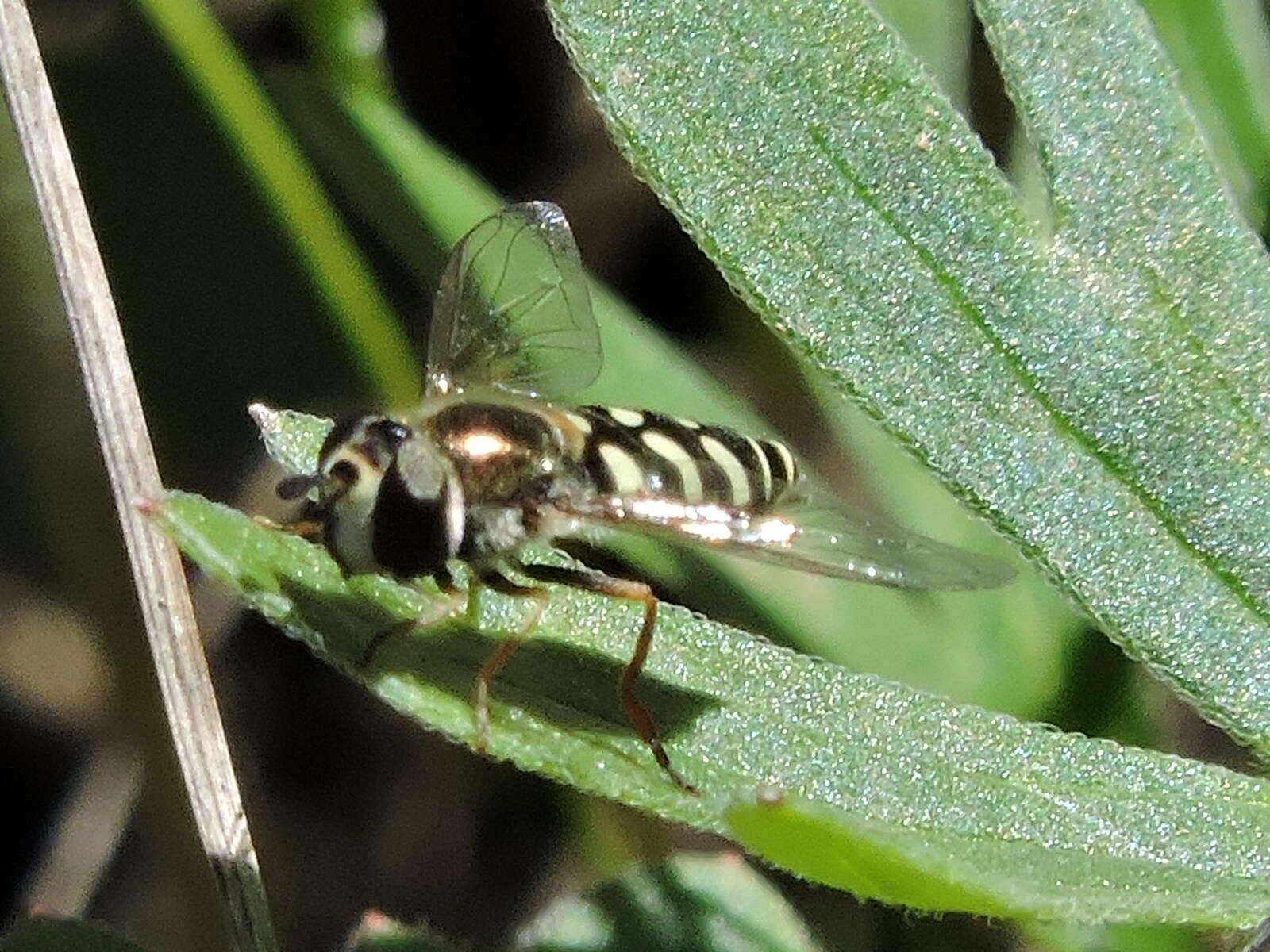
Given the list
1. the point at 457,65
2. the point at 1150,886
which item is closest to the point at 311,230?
the point at 457,65

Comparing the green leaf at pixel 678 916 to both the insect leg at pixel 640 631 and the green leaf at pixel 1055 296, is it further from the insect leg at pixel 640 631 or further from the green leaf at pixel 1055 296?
the green leaf at pixel 1055 296

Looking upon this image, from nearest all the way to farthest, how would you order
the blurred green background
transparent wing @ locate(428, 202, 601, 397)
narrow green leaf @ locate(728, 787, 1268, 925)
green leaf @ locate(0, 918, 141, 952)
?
1. narrow green leaf @ locate(728, 787, 1268, 925)
2. green leaf @ locate(0, 918, 141, 952)
3. transparent wing @ locate(428, 202, 601, 397)
4. the blurred green background

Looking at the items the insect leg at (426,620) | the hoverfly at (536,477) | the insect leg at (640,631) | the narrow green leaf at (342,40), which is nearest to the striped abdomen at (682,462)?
the hoverfly at (536,477)

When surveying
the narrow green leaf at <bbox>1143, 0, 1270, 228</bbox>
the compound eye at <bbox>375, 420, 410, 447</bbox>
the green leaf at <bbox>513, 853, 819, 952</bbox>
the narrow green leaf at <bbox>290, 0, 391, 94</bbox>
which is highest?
the narrow green leaf at <bbox>1143, 0, 1270, 228</bbox>

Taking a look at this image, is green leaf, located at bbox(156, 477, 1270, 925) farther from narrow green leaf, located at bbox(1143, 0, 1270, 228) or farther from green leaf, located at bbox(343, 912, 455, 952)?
narrow green leaf, located at bbox(1143, 0, 1270, 228)

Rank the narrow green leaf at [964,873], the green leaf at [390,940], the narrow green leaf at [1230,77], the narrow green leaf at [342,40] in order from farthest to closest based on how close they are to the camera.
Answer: the narrow green leaf at [342,40] < the narrow green leaf at [1230,77] < the green leaf at [390,940] < the narrow green leaf at [964,873]

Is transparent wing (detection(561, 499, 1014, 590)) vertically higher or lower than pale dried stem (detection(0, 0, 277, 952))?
higher

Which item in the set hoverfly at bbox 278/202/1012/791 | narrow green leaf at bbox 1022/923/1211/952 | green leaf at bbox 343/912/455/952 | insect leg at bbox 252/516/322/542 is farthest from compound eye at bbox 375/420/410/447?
narrow green leaf at bbox 1022/923/1211/952
